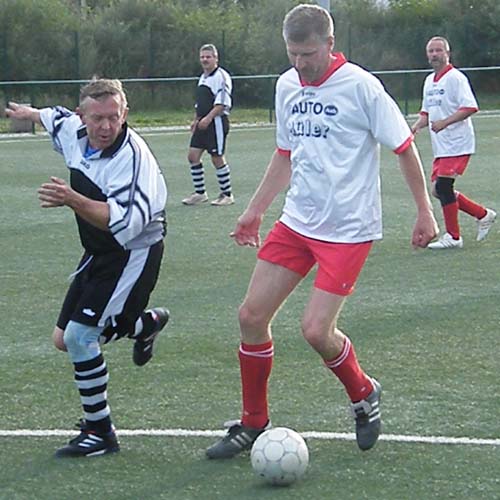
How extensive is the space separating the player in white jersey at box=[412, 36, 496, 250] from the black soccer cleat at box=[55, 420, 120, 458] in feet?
20.7

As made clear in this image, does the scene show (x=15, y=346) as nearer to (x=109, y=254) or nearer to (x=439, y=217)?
(x=109, y=254)

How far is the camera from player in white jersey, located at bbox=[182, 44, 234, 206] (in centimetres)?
1509

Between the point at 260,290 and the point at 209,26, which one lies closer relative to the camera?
the point at 260,290

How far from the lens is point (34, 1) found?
37.4 metres

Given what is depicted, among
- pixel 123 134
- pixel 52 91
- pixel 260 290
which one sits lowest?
pixel 52 91

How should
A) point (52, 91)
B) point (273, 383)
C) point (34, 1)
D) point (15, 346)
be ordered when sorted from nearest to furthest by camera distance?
1. point (273, 383)
2. point (15, 346)
3. point (52, 91)
4. point (34, 1)

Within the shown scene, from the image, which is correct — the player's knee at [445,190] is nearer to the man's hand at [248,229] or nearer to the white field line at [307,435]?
the man's hand at [248,229]

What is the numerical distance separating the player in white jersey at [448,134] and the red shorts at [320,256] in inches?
234

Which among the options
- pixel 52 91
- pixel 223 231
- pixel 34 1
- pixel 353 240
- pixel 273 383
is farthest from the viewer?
pixel 34 1

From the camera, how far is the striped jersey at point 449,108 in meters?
11.3

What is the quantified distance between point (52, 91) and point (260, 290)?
1130 inches

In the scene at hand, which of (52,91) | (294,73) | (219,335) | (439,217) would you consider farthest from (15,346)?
(52,91)

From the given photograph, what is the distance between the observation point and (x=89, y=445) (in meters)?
5.45

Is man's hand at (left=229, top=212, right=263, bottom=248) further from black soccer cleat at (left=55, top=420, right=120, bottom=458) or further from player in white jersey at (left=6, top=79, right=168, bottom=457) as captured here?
black soccer cleat at (left=55, top=420, right=120, bottom=458)
